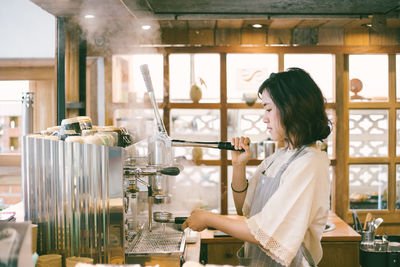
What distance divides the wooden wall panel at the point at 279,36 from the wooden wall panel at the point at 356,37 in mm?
457

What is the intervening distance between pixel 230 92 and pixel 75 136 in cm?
224

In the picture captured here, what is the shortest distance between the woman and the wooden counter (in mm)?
1337

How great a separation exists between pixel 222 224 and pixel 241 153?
462 millimetres

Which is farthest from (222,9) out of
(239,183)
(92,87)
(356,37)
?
(356,37)

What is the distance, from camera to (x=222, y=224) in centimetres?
155

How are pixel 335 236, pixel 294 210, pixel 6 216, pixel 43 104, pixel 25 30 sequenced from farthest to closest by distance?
pixel 335 236
pixel 43 104
pixel 25 30
pixel 6 216
pixel 294 210

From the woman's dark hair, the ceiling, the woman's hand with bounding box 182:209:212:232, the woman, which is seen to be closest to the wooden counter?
the woman

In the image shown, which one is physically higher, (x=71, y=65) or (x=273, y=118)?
(x=71, y=65)

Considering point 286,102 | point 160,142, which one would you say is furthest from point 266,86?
point 160,142

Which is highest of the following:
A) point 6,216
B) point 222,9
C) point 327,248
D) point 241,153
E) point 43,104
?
point 222,9

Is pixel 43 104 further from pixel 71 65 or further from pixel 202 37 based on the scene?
pixel 202 37

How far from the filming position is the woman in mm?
1443

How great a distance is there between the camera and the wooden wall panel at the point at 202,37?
11.7 ft

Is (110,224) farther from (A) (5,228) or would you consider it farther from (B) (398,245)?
(B) (398,245)
